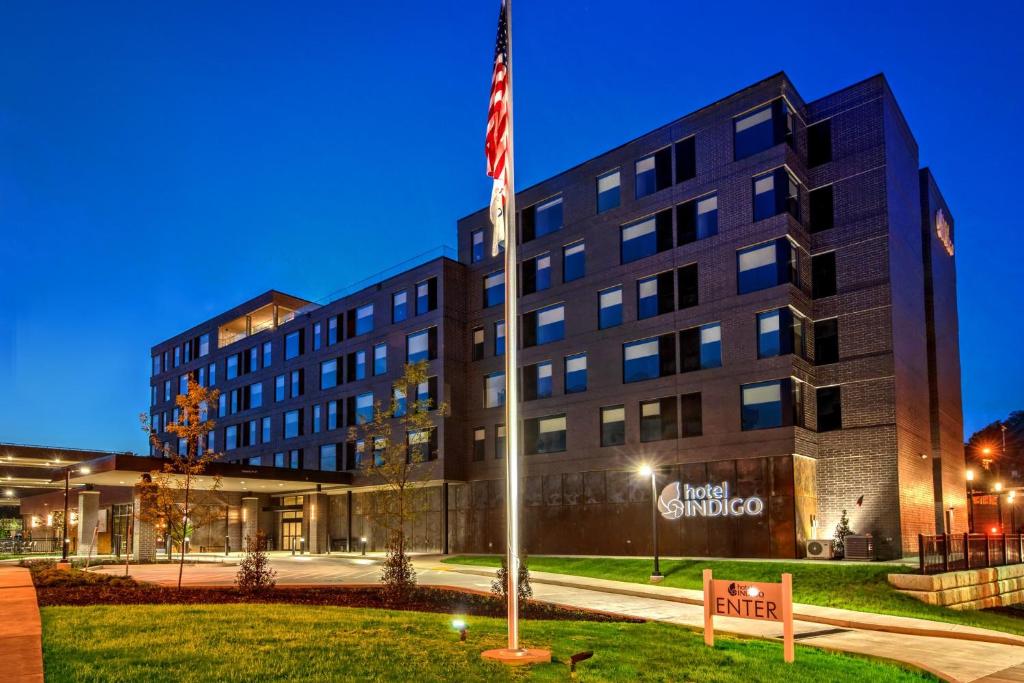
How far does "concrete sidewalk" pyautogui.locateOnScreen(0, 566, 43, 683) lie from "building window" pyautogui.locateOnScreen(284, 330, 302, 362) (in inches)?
1775

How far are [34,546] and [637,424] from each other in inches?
1969

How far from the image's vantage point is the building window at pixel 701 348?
38.8 metres

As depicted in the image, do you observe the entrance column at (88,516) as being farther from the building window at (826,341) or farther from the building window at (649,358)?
the building window at (826,341)

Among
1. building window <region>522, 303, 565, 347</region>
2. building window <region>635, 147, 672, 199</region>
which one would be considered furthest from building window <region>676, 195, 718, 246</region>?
building window <region>522, 303, 565, 347</region>

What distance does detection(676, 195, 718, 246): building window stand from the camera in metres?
39.9

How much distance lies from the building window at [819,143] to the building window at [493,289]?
60.5 ft

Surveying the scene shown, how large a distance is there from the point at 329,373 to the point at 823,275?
35013 millimetres

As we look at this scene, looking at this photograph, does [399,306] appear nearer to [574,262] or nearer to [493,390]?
[493,390]

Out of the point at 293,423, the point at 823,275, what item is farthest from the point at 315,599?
the point at 293,423

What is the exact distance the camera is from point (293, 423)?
211 ft

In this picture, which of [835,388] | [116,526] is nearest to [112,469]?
[116,526]

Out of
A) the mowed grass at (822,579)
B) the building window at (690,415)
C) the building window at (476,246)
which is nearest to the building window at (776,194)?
the building window at (690,415)

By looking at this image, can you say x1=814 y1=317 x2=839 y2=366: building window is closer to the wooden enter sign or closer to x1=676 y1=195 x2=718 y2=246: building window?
x1=676 y1=195 x2=718 y2=246: building window

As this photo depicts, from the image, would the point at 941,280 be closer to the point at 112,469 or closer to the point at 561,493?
the point at 561,493
